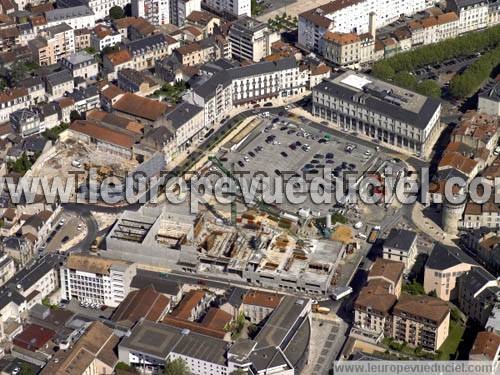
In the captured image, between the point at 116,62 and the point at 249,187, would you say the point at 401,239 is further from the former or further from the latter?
the point at 116,62

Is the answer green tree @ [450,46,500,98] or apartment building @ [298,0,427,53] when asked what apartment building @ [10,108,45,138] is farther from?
green tree @ [450,46,500,98]

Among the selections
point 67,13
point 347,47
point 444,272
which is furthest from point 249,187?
point 67,13

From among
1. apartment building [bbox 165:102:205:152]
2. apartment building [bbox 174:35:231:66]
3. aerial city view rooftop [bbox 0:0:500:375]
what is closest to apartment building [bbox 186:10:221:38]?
aerial city view rooftop [bbox 0:0:500:375]

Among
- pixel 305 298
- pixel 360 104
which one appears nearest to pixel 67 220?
pixel 305 298

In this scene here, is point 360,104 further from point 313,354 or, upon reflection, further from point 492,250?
point 313,354

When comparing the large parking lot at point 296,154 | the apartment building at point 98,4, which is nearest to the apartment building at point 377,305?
the large parking lot at point 296,154
